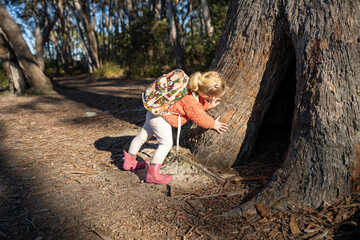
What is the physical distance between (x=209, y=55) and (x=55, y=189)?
25.7ft

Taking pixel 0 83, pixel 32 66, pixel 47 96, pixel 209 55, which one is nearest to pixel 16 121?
pixel 47 96

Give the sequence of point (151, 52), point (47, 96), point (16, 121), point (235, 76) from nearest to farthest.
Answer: point (235, 76), point (16, 121), point (47, 96), point (151, 52)

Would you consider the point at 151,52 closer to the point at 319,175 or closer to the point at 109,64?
the point at 109,64

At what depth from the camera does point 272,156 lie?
11.3 ft

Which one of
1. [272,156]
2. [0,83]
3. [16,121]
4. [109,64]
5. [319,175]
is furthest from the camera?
[109,64]

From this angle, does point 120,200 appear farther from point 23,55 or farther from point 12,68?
point 12,68

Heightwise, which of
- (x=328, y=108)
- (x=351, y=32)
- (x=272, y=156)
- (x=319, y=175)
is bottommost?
(x=272, y=156)

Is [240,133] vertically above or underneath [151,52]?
underneath

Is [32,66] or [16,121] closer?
[16,121]

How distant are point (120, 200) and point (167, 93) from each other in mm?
1151

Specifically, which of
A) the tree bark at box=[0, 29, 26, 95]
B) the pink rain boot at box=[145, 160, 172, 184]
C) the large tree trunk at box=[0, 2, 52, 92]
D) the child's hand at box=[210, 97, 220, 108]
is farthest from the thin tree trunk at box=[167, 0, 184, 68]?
the pink rain boot at box=[145, 160, 172, 184]

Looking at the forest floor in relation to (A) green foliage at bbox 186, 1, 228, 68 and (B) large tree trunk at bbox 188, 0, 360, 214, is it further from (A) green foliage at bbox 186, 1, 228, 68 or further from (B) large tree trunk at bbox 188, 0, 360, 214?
(A) green foliage at bbox 186, 1, 228, 68

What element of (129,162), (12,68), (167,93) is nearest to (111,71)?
(12,68)

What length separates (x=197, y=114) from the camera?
282 cm
